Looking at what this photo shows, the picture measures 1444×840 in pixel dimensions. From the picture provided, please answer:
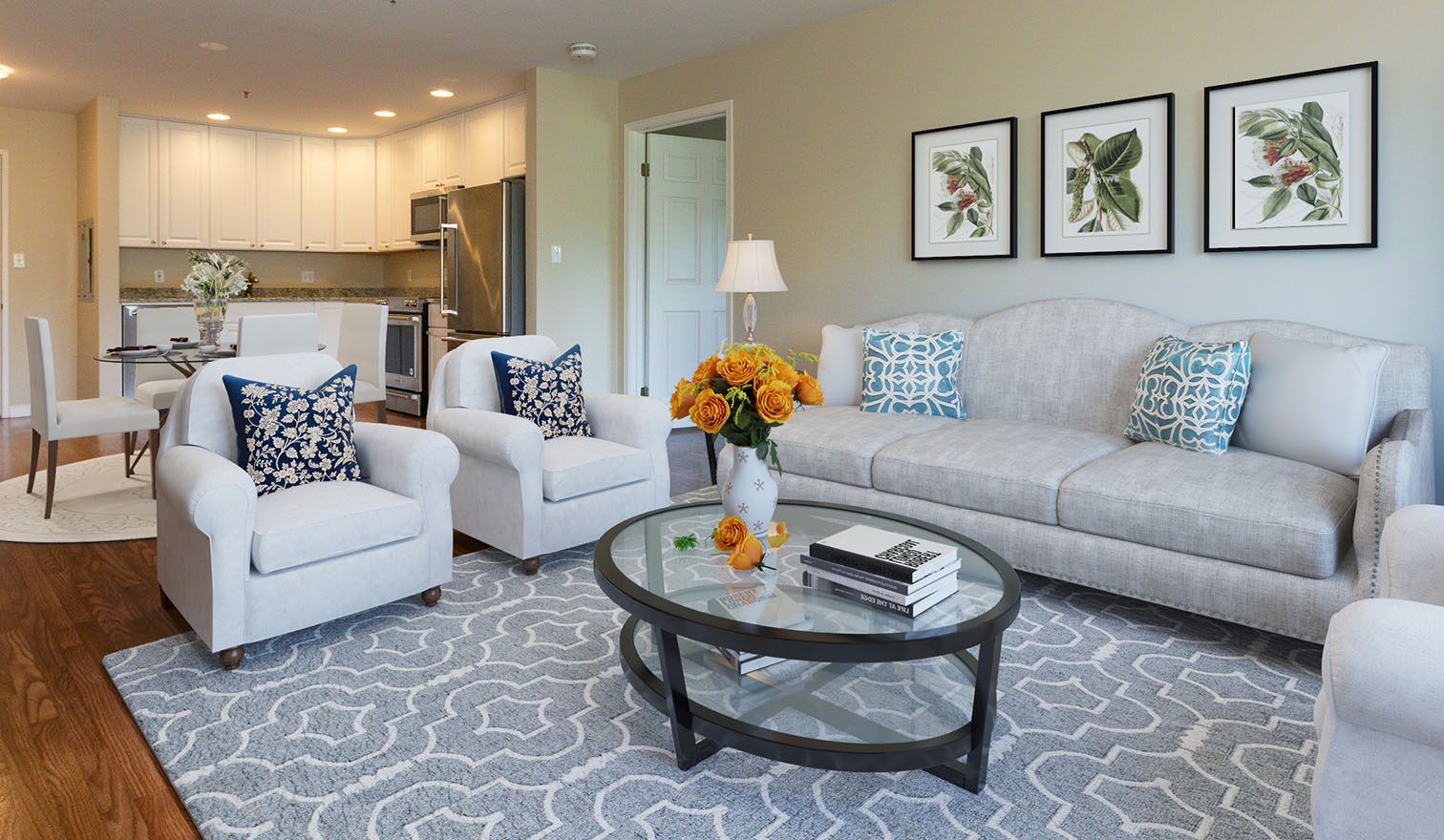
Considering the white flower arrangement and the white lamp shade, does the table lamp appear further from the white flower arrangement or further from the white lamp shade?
the white flower arrangement

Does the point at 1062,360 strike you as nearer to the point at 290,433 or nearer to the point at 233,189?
the point at 290,433

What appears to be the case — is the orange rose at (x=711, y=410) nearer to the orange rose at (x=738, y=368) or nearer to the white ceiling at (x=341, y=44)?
the orange rose at (x=738, y=368)

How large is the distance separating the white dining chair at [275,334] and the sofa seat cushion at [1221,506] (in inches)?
144

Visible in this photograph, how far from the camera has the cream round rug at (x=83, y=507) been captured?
11.9 feet

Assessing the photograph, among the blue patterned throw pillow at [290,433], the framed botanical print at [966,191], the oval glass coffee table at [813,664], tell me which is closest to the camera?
the oval glass coffee table at [813,664]

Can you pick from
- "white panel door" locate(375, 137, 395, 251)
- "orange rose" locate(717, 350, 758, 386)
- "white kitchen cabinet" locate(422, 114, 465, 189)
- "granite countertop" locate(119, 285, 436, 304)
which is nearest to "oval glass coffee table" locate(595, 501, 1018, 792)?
"orange rose" locate(717, 350, 758, 386)

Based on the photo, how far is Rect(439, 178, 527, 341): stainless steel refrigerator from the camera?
6078 millimetres

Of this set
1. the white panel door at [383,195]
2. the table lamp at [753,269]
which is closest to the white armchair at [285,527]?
the table lamp at [753,269]

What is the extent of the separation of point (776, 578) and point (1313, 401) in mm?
1989

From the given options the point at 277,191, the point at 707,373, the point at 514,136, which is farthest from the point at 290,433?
the point at 277,191

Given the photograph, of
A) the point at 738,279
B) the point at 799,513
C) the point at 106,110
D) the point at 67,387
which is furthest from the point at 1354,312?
the point at 67,387

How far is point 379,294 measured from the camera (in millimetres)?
8844

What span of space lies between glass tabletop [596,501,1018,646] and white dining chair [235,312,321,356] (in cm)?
283

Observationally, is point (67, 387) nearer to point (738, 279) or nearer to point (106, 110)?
point (106, 110)
